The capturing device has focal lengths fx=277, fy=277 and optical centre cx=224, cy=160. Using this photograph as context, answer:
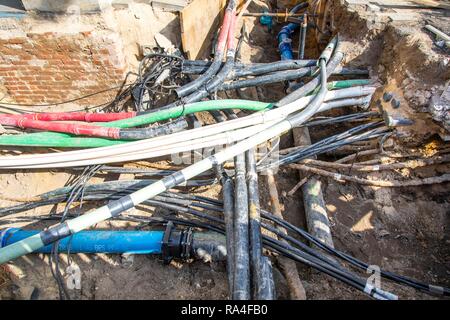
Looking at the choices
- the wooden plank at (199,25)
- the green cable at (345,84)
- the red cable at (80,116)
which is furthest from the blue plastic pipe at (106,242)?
the wooden plank at (199,25)

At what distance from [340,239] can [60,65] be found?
12.6ft

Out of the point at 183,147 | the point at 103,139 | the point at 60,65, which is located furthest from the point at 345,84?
the point at 60,65

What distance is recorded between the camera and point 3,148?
3.31 metres

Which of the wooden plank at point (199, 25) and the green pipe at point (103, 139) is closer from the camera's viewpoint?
the green pipe at point (103, 139)

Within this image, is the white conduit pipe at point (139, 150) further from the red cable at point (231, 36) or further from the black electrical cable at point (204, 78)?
the red cable at point (231, 36)

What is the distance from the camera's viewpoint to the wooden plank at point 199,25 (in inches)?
149

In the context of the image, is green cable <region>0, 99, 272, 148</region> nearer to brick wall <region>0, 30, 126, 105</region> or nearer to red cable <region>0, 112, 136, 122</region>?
red cable <region>0, 112, 136, 122</region>

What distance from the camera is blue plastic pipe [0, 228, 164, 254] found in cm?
237

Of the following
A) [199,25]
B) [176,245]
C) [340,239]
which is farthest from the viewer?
[199,25]

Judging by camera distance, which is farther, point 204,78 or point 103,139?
point 204,78

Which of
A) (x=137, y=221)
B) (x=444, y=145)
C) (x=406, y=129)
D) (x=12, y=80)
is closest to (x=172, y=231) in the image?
(x=137, y=221)

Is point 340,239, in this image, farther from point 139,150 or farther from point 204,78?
point 204,78

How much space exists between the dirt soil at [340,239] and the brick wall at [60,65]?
121 centimetres

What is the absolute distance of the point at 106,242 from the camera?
238 cm
